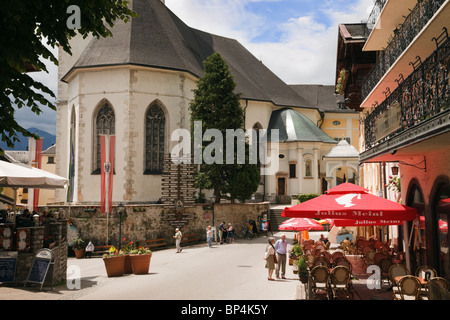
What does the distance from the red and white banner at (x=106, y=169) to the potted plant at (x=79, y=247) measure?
2.14m

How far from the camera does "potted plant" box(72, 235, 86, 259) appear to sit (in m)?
25.1

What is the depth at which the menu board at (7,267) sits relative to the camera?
12.8 metres

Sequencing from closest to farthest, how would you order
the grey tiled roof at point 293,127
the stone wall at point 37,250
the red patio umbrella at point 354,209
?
the red patio umbrella at point 354,209
the stone wall at point 37,250
the grey tiled roof at point 293,127

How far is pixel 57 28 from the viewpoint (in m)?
7.52

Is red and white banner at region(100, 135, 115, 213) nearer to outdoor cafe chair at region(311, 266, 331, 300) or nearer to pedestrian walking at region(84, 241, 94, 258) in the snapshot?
pedestrian walking at region(84, 241, 94, 258)

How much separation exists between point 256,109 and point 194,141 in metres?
14.1

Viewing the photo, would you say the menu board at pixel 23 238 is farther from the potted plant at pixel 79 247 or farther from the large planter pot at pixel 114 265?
the potted plant at pixel 79 247

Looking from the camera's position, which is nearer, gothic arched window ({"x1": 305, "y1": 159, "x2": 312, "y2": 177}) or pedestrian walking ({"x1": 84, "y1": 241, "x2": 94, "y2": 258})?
pedestrian walking ({"x1": 84, "y1": 241, "x2": 94, "y2": 258})

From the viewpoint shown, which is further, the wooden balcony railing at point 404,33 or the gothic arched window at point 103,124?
the gothic arched window at point 103,124

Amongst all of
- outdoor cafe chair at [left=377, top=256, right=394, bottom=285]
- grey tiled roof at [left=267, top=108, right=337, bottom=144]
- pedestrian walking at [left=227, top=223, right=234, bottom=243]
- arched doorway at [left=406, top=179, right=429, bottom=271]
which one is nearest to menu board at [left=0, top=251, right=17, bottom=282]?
outdoor cafe chair at [left=377, top=256, right=394, bottom=285]

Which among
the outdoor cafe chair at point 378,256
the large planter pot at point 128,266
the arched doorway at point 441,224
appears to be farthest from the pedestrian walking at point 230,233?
the arched doorway at point 441,224

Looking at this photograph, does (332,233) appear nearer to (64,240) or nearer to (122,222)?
(122,222)

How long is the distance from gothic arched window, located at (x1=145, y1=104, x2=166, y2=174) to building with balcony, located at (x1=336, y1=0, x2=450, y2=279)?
1898cm
